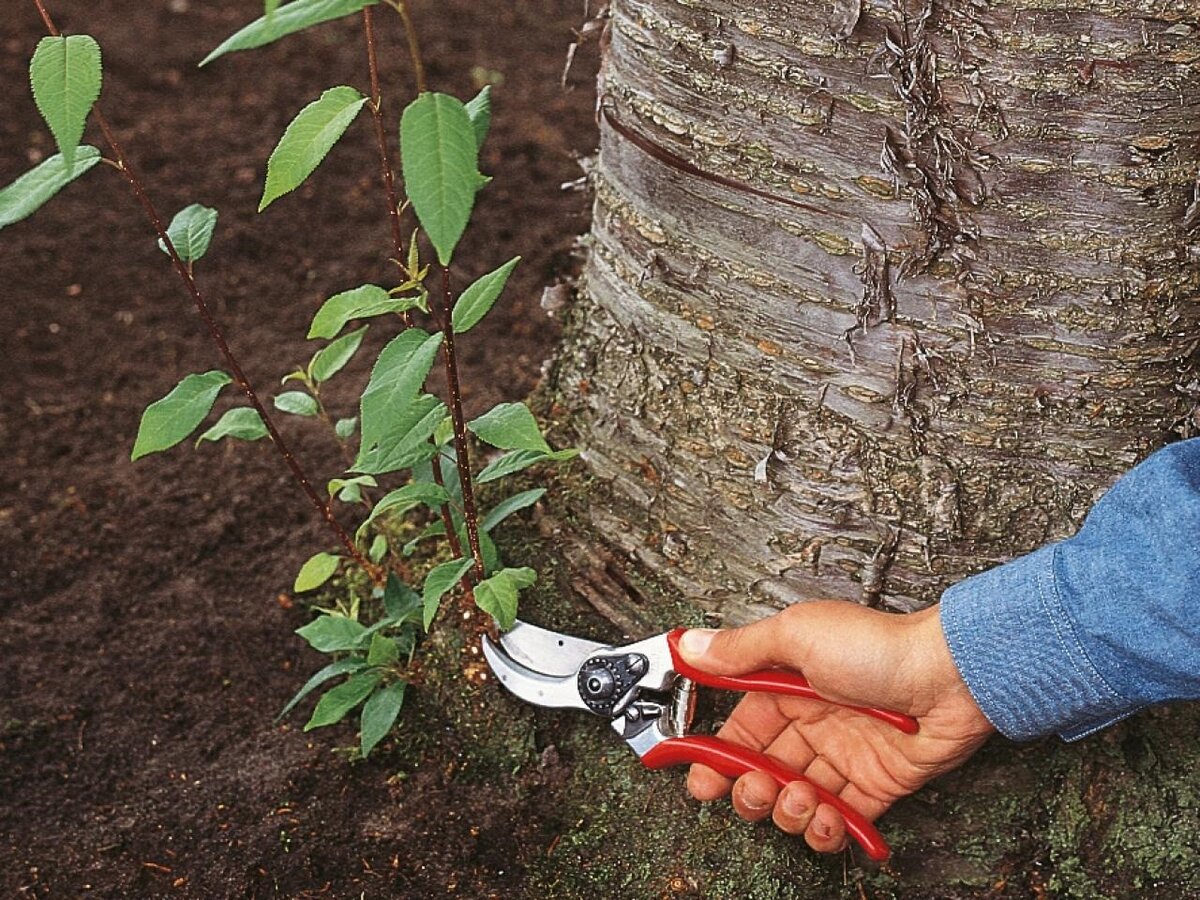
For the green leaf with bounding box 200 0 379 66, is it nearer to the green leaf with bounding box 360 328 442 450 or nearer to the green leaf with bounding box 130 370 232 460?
the green leaf with bounding box 360 328 442 450

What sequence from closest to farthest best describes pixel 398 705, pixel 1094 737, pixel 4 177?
pixel 1094 737 → pixel 398 705 → pixel 4 177

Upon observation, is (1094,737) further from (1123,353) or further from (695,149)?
(695,149)

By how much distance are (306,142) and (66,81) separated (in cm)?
23

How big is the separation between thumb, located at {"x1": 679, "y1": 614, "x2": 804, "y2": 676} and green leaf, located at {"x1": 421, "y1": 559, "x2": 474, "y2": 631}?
1.00 ft

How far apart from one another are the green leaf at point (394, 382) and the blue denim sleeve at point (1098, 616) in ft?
2.22

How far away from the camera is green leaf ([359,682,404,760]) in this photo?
5.76ft

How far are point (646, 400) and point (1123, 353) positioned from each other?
604 millimetres

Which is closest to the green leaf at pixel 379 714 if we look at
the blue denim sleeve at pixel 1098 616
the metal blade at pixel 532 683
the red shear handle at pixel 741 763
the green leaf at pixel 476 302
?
the metal blade at pixel 532 683

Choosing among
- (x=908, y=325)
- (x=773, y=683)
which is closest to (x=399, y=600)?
(x=773, y=683)

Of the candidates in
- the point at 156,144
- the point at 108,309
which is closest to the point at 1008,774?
the point at 108,309

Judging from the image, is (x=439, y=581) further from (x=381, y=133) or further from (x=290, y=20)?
(x=290, y=20)

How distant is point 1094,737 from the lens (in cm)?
167

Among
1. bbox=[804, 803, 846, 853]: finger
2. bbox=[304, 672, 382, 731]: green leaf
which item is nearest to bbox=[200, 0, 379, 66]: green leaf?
bbox=[304, 672, 382, 731]: green leaf

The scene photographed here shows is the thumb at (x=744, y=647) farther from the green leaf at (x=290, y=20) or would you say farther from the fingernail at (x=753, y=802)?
the green leaf at (x=290, y=20)
